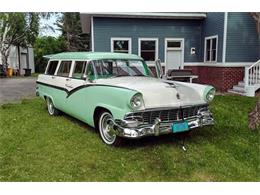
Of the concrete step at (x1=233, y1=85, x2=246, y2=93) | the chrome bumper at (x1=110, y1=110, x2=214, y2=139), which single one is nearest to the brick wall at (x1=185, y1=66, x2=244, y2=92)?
the concrete step at (x1=233, y1=85, x2=246, y2=93)

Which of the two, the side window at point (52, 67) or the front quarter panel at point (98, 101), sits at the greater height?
the side window at point (52, 67)

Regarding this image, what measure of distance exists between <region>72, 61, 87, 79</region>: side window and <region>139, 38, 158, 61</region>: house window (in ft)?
28.8

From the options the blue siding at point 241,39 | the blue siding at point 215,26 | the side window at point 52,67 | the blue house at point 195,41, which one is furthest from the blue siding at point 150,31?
the side window at point 52,67

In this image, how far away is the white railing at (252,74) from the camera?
11.6 meters

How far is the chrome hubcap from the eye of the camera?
4848 millimetres

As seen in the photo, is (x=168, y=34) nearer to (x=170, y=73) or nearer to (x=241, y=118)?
(x=170, y=73)

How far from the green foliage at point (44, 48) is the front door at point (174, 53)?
83.8ft

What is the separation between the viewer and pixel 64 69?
6691 millimetres

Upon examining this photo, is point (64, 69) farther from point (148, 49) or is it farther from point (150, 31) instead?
point (150, 31)

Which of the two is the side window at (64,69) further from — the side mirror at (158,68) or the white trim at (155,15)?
the white trim at (155,15)

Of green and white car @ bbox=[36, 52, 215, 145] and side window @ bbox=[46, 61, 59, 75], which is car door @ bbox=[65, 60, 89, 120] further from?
side window @ bbox=[46, 61, 59, 75]

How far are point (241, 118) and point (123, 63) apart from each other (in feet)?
11.5

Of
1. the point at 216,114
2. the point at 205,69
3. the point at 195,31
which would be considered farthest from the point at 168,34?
the point at 216,114
